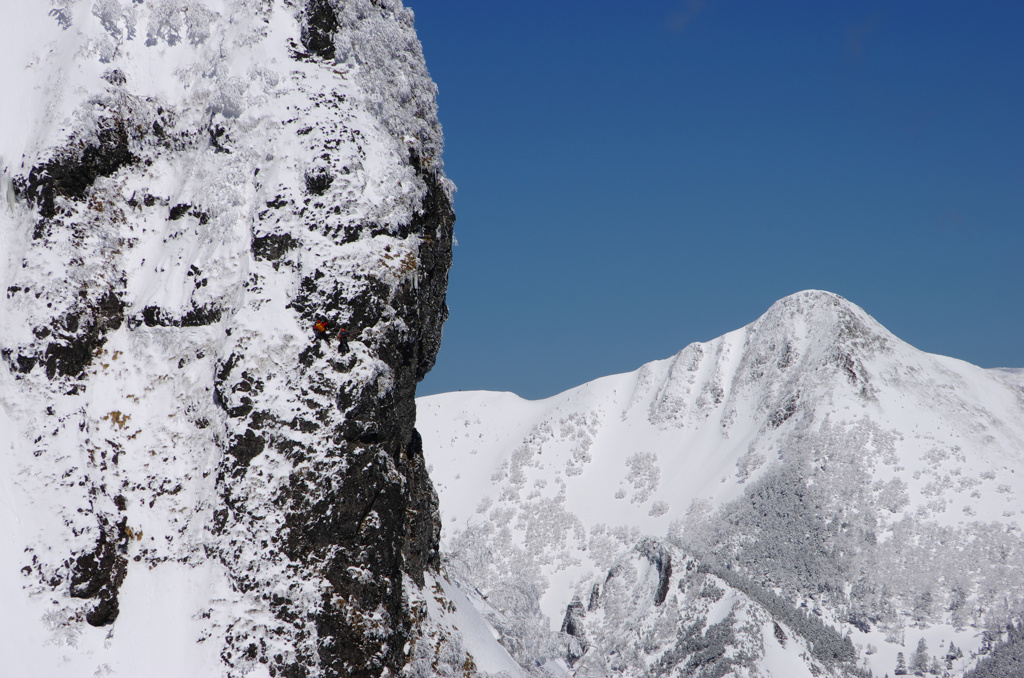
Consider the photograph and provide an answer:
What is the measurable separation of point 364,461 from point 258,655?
4.26 metres

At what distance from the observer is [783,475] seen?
216 ft

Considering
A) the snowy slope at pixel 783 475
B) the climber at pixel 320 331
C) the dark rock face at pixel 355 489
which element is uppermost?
the snowy slope at pixel 783 475

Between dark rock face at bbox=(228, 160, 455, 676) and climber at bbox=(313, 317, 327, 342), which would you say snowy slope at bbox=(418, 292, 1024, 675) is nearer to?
dark rock face at bbox=(228, 160, 455, 676)

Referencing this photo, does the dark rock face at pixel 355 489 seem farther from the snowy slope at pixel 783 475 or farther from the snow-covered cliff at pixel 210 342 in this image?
the snowy slope at pixel 783 475

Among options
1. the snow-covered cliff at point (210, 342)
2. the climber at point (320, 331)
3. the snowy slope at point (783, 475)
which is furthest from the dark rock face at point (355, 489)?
the snowy slope at point (783, 475)

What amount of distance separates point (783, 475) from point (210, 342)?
187 feet

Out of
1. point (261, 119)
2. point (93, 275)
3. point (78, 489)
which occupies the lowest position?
point (78, 489)

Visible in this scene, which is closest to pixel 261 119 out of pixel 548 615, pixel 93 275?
pixel 93 275

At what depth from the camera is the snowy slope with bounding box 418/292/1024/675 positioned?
2164 inches

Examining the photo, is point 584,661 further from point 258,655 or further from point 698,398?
point 698,398

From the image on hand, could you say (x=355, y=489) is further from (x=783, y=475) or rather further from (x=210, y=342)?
(x=783, y=475)

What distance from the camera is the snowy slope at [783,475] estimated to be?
54969 millimetres

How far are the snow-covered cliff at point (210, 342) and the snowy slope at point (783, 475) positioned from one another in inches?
1274

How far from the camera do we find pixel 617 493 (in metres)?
74.4
